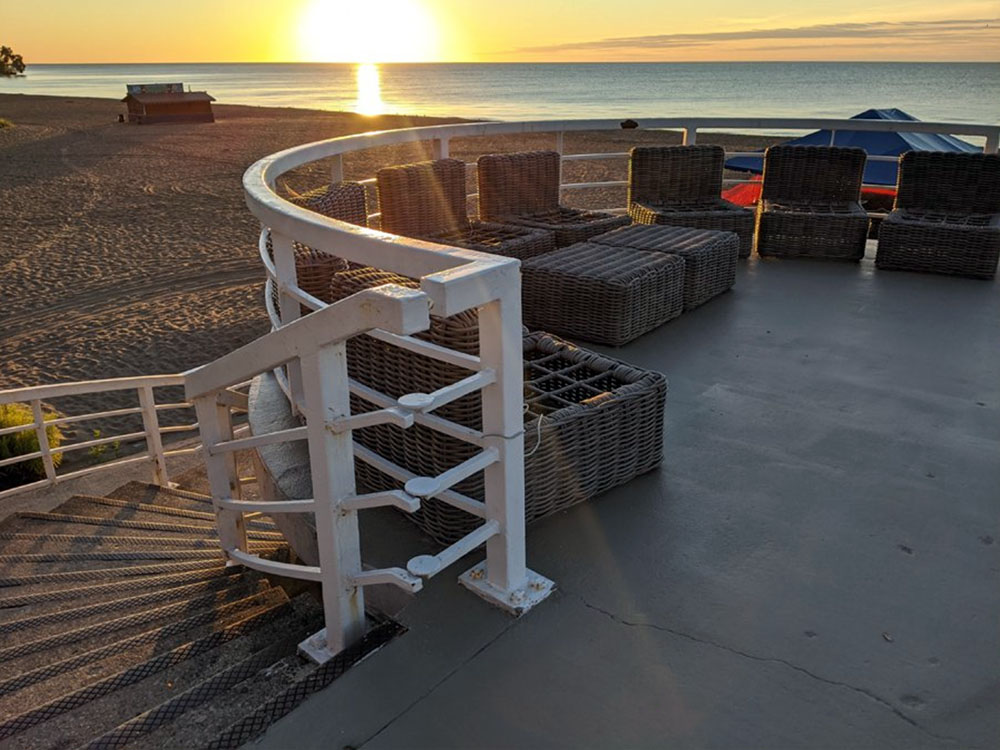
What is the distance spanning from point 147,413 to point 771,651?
4489 mm

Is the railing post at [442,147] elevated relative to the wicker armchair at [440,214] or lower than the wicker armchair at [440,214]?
elevated

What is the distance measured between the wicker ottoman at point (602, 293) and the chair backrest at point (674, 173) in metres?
1.84

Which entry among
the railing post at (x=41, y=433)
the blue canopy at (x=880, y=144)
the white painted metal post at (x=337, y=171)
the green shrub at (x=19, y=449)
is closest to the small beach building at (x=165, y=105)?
the blue canopy at (x=880, y=144)

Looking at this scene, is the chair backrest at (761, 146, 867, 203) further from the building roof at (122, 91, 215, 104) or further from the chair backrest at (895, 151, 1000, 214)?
the building roof at (122, 91, 215, 104)

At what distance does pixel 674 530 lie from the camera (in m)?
2.41

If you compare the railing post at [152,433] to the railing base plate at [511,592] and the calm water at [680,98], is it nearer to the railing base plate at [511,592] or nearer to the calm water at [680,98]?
the railing base plate at [511,592]

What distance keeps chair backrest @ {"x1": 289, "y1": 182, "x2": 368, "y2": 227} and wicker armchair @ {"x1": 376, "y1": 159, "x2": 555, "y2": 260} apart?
2.23 feet

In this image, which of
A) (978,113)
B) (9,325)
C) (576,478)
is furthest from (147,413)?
(978,113)

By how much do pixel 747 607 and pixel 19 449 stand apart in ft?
22.8

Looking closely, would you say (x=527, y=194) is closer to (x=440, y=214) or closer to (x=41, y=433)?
(x=440, y=214)

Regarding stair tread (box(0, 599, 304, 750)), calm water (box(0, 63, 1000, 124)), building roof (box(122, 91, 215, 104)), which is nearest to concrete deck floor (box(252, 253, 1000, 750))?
stair tread (box(0, 599, 304, 750))

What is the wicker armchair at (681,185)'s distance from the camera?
19.0ft

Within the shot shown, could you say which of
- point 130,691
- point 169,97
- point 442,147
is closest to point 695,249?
point 442,147

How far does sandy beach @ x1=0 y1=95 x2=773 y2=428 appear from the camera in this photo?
9961mm
